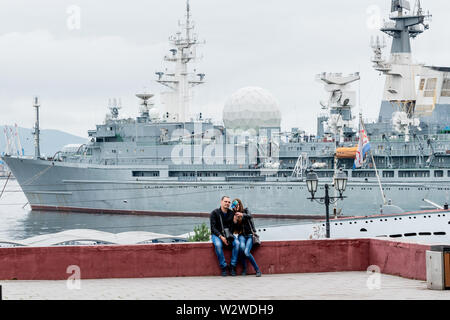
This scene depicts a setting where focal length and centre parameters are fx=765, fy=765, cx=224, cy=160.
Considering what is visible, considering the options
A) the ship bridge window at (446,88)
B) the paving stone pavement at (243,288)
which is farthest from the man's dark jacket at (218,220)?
the ship bridge window at (446,88)

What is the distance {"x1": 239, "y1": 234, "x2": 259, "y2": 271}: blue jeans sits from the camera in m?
12.5

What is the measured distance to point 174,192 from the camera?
5909 centimetres

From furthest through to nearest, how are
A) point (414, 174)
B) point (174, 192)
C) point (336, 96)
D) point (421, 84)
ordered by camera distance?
1. point (174, 192)
2. point (336, 96)
3. point (421, 84)
4. point (414, 174)

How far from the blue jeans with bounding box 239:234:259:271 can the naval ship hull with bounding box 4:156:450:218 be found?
38.6 metres

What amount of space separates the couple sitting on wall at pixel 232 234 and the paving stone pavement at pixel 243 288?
0.88ft

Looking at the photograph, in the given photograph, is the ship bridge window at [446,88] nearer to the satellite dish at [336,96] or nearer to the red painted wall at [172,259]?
the satellite dish at [336,96]

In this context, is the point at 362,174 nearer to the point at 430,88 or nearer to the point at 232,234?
the point at 430,88

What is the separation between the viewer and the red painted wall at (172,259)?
12508 mm

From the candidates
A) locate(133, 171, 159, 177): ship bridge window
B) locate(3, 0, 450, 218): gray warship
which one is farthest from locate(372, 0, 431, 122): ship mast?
locate(133, 171, 159, 177): ship bridge window

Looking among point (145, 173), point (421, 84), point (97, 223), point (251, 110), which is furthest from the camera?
point (145, 173)

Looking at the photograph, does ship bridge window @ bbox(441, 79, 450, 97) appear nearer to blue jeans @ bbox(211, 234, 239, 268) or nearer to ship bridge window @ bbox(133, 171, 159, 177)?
ship bridge window @ bbox(133, 171, 159, 177)

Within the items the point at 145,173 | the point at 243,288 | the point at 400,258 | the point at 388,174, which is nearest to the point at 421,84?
the point at 388,174

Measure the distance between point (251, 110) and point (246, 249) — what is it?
1834 inches
